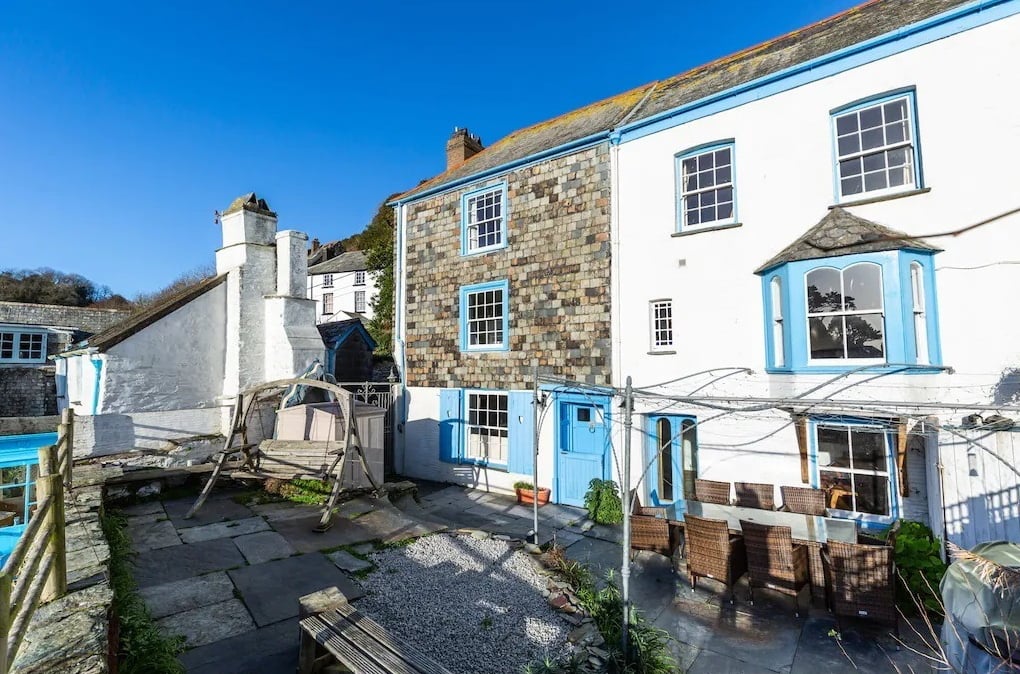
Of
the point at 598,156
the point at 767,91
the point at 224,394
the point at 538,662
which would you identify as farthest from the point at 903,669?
the point at 224,394

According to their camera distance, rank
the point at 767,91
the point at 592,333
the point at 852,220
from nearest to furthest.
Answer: the point at 852,220 < the point at 767,91 < the point at 592,333

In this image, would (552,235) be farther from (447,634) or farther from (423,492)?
(447,634)

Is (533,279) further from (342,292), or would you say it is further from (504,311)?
(342,292)

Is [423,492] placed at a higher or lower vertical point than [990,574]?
lower

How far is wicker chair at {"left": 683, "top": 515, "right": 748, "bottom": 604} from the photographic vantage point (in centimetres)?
669

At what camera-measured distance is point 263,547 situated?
22.7ft

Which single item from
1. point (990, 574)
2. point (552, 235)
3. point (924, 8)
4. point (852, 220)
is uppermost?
point (924, 8)

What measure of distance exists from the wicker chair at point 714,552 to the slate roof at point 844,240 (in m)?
4.81

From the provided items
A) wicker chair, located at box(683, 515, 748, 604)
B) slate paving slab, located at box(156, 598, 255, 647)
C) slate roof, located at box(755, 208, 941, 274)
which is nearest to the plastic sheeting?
wicker chair, located at box(683, 515, 748, 604)

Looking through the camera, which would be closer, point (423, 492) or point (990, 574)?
point (990, 574)

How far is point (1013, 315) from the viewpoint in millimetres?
6992

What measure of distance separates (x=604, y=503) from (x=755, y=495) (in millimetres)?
2915

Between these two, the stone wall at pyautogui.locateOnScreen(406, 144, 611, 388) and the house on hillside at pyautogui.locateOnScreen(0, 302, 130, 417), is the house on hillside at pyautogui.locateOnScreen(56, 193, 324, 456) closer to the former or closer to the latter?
the stone wall at pyautogui.locateOnScreen(406, 144, 611, 388)

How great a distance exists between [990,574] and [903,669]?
2388mm
